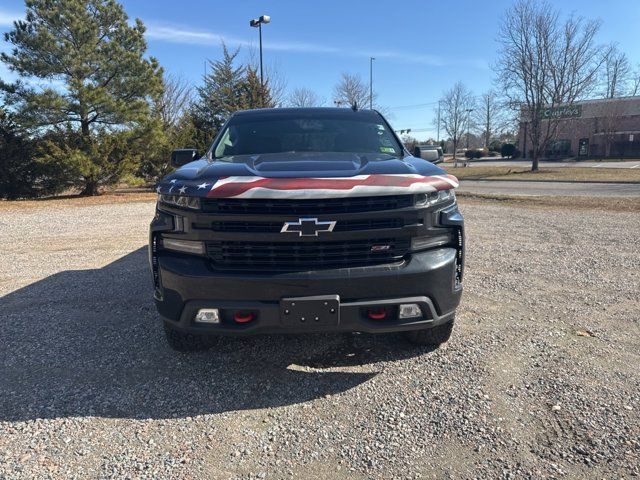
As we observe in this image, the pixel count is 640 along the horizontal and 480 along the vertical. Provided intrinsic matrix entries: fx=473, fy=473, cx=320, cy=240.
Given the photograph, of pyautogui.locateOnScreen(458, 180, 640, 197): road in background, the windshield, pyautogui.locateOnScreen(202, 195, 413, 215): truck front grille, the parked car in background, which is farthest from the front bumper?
pyautogui.locateOnScreen(458, 180, 640, 197): road in background

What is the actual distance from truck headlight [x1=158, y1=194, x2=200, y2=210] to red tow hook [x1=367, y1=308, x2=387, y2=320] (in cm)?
121

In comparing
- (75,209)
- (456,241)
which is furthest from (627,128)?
(456,241)

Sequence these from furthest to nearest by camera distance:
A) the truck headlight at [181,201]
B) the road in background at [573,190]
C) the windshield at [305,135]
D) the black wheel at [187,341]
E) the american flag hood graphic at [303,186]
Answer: the road in background at [573,190] < the windshield at [305,135] < the black wheel at [187,341] < the truck headlight at [181,201] < the american flag hood graphic at [303,186]

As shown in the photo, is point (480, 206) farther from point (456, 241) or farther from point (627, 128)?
point (627, 128)

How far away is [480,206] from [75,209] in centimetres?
1186

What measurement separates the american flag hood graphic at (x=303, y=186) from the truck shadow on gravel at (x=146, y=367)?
127 cm

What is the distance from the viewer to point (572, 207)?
40.7 ft

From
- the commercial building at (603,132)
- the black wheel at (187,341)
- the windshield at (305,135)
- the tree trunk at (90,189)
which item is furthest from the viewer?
the commercial building at (603,132)

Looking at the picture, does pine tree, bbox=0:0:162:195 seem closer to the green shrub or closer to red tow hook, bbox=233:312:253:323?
red tow hook, bbox=233:312:253:323

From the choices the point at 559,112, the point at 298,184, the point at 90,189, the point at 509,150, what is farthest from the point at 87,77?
the point at 509,150

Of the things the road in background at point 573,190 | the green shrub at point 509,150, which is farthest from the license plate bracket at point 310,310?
the green shrub at point 509,150

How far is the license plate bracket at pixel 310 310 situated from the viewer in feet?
8.91

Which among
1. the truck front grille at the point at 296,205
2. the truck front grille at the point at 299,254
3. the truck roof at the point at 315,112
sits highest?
the truck roof at the point at 315,112

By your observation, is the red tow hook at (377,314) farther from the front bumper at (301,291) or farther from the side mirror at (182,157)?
the side mirror at (182,157)
